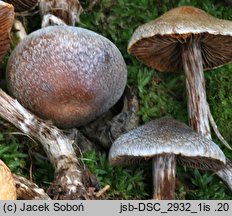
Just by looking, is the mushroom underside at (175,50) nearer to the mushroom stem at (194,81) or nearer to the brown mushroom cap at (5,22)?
the mushroom stem at (194,81)

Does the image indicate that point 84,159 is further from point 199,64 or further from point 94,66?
point 199,64

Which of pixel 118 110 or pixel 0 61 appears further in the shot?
pixel 118 110

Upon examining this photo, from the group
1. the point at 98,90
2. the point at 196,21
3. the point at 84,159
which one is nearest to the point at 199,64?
the point at 196,21

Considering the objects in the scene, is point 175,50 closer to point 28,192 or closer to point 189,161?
point 189,161

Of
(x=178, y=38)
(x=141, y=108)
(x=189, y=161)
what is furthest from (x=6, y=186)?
(x=178, y=38)

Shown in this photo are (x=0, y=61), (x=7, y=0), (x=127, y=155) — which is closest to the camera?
(x=127, y=155)

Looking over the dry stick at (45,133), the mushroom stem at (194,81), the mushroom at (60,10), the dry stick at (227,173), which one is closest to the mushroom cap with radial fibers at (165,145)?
the dry stick at (227,173)

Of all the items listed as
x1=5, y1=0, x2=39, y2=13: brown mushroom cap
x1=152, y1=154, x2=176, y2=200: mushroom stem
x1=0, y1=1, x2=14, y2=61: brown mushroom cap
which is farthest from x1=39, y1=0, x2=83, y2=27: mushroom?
x1=152, y1=154, x2=176, y2=200: mushroom stem
